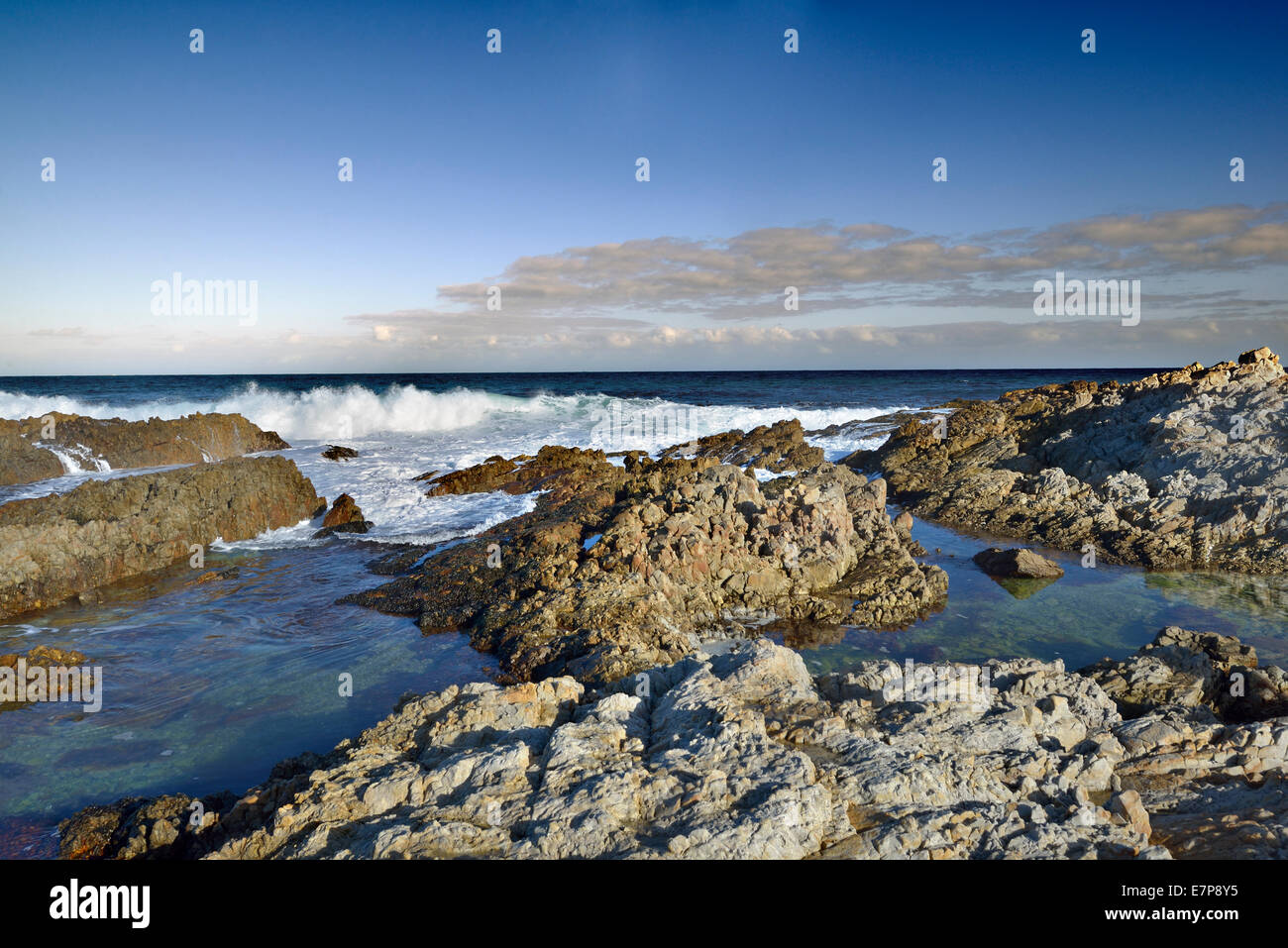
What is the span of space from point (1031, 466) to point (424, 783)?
20417 millimetres

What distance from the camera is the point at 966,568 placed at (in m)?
13.1

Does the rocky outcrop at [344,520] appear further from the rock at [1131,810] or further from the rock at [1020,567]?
the rock at [1131,810]

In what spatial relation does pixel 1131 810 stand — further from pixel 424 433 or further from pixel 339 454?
pixel 424 433

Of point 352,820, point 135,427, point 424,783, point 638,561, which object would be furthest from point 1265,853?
point 135,427

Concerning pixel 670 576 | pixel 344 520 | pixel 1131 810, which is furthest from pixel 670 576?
pixel 344 520

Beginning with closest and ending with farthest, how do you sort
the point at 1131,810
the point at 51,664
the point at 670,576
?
the point at 1131,810, the point at 51,664, the point at 670,576

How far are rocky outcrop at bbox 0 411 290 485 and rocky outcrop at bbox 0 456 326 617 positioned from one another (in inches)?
362

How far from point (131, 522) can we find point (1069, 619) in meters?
16.7

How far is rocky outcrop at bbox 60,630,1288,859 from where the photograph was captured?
4.01m

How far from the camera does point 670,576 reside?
34.4 ft

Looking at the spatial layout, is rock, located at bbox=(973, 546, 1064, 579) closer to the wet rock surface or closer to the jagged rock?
the jagged rock

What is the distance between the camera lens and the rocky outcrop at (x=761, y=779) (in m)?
4.01

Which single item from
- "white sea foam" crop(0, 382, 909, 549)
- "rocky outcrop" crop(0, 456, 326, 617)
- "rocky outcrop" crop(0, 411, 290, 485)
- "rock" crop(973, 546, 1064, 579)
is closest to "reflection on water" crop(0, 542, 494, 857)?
"rocky outcrop" crop(0, 456, 326, 617)
